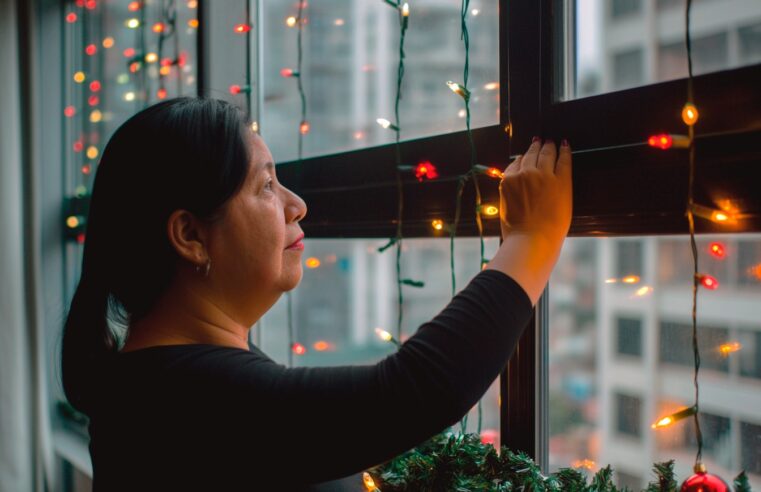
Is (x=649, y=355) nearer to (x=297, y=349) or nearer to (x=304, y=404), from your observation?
(x=304, y=404)

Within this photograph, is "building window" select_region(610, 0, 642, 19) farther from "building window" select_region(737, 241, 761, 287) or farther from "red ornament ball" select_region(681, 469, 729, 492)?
"red ornament ball" select_region(681, 469, 729, 492)

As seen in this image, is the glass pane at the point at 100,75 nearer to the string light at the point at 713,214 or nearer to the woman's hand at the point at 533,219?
the woman's hand at the point at 533,219

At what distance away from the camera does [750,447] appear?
0.83m

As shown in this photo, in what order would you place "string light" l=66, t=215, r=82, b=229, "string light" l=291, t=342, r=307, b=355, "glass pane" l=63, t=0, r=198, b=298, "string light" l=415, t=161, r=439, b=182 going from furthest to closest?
"string light" l=66, t=215, r=82, b=229
"glass pane" l=63, t=0, r=198, b=298
"string light" l=291, t=342, r=307, b=355
"string light" l=415, t=161, r=439, b=182

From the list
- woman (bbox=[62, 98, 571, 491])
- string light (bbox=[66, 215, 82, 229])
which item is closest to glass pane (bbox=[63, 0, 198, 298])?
string light (bbox=[66, 215, 82, 229])

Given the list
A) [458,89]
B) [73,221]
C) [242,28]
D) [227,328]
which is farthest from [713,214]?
[73,221]

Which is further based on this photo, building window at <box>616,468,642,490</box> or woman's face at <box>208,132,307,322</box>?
building window at <box>616,468,642,490</box>

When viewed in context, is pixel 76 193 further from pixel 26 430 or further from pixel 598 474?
pixel 598 474

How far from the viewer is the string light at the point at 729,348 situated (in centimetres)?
84

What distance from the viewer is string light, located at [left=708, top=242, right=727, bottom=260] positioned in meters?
0.83

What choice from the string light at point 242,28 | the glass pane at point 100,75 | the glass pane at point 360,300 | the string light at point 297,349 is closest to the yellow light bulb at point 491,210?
the glass pane at point 360,300

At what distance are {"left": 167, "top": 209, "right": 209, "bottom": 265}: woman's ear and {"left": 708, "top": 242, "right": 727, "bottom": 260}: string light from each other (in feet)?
2.32

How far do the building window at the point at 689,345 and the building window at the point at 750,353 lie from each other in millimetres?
21

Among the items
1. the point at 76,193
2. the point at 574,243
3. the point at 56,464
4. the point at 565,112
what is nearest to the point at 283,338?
the point at 574,243
